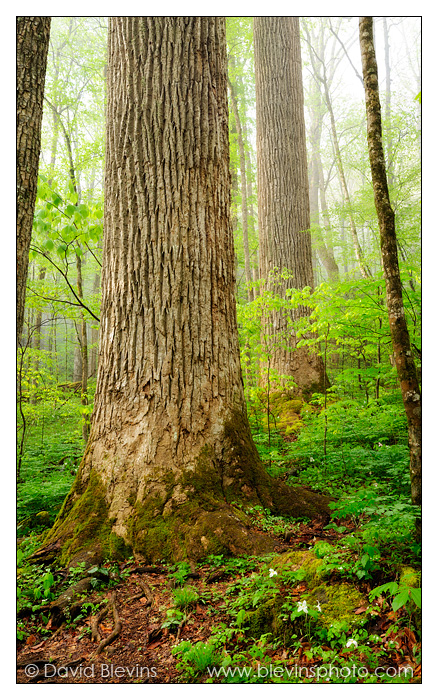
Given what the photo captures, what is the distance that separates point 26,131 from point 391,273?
2.36m

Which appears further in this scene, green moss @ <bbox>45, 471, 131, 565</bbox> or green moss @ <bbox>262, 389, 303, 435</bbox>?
green moss @ <bbox>262, 389, 303, 435</bbox>

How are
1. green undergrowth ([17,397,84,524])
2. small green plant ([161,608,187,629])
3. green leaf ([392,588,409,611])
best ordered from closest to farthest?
green leaf ([392,588,409,611]), small green plant ([161,608,187,629]), green undergrowth ([17,397,84,524])

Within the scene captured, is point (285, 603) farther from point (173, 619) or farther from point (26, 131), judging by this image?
point (26, 131)

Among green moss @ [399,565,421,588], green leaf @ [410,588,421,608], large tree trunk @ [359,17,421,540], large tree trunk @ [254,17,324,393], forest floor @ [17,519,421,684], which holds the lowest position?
forest floor @ [17,519,421,684]

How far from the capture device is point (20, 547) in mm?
2879

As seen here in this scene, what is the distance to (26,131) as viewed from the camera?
226 cm

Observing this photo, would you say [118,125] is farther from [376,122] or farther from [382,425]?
[382,425]

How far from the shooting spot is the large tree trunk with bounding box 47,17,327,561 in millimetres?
2729

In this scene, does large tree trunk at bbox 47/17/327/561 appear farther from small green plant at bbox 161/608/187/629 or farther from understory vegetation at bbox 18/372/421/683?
small green plant at bbox 161/608/187/629

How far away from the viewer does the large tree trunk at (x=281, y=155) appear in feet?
23.7

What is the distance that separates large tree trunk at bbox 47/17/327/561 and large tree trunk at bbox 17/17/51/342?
0.93 metres

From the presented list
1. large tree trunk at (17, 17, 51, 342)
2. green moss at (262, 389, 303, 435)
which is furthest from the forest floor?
green moss at (262, 389, 303, 435)

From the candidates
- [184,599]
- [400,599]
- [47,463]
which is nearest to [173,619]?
[184,599]

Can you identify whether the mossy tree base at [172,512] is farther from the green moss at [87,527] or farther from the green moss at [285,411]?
the green moss at [285,411]
